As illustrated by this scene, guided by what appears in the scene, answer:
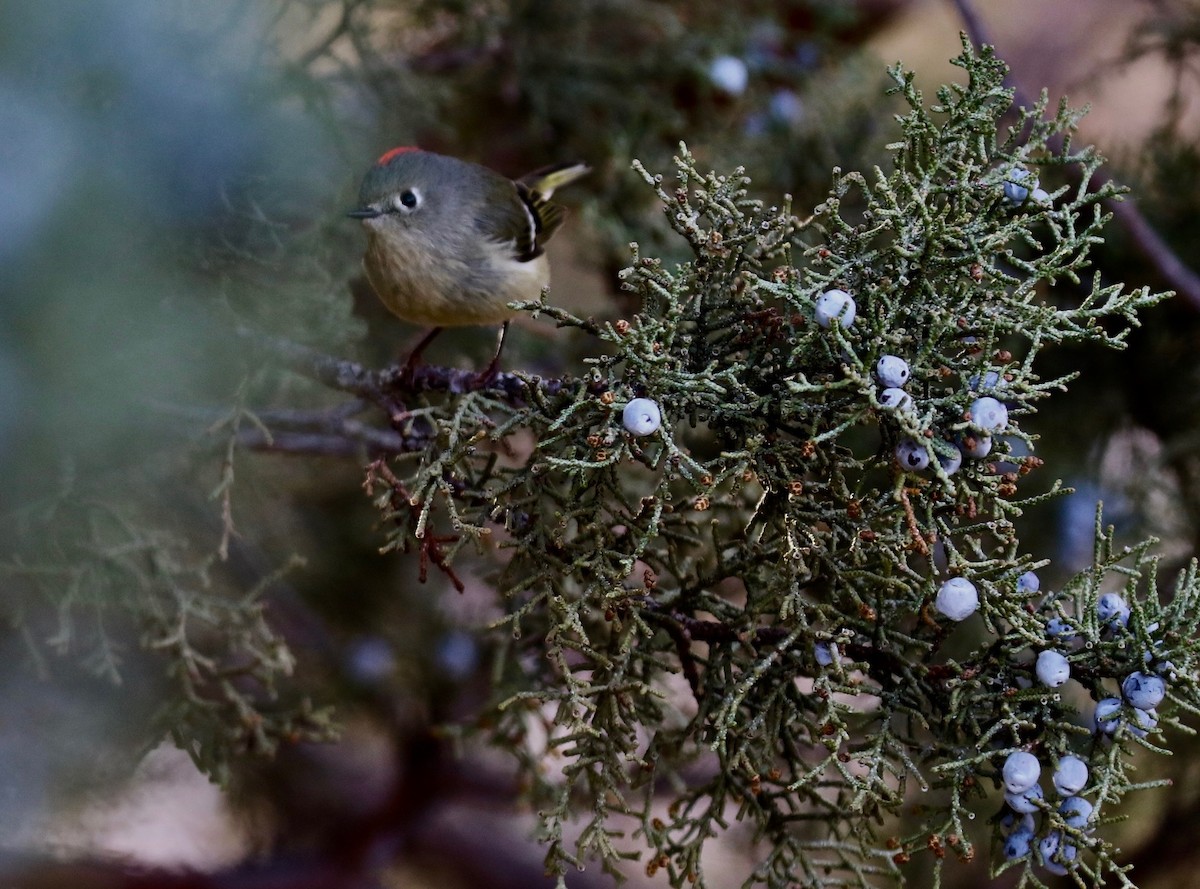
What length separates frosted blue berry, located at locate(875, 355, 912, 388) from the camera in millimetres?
833

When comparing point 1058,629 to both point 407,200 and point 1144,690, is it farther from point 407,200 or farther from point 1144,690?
point 407,200

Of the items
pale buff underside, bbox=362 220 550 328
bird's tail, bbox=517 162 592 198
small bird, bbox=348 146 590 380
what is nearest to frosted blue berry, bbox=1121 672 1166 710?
small bird, bbox=348 146 590 380

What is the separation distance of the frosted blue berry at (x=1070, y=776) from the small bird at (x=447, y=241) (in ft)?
2.10

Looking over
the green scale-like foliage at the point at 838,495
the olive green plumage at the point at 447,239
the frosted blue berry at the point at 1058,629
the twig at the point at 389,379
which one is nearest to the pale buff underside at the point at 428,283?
the olive green plumage at the point at 447,239

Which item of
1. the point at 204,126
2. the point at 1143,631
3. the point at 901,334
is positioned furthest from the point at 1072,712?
the point at 204,126

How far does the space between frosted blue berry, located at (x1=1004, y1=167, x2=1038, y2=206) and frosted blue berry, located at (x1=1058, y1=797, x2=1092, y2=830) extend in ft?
1.59

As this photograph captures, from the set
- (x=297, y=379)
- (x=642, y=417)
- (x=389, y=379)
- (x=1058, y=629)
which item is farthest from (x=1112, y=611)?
(x=297, y=379)

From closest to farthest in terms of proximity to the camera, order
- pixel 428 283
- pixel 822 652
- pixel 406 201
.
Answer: pixel 822 652, pixel 428 283, pixel 406 201

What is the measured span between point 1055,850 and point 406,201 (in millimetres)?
1038

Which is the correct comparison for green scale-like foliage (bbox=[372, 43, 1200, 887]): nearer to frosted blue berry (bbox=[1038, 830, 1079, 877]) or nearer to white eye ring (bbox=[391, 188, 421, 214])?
frosted blue berry (bbox=[1038, 830, 1079, 877])

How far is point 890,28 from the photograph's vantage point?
8.18 ft

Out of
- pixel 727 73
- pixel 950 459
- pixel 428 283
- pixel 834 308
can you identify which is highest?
pixel 727 73

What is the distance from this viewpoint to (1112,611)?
0.92 meters

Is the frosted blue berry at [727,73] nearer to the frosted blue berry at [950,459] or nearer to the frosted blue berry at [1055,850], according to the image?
the frosted blue berry at [950,459]
